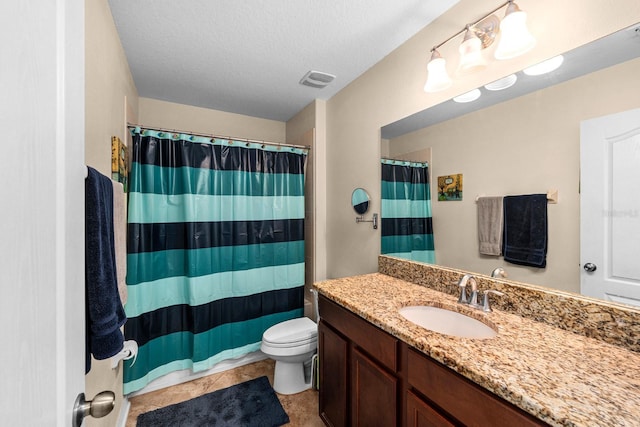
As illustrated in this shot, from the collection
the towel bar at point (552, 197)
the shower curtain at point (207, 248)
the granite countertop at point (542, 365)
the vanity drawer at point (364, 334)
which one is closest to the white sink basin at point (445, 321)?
the granite countertop at point (542, 365)

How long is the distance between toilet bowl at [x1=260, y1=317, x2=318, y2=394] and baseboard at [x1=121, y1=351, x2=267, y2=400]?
1.41 feet

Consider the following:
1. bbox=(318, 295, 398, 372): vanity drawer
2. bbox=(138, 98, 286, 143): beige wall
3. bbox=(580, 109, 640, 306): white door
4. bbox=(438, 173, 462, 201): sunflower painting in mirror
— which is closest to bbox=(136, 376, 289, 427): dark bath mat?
bbox=(318, 295, 398, 372): vanity drawer

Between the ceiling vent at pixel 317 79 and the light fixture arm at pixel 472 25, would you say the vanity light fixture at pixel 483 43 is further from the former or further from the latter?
the ceiling vent at pixel 317 79

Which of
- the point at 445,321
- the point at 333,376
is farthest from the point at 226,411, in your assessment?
the point at 445,321

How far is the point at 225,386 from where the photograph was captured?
2008 millimetres

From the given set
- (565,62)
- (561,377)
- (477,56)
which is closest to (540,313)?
(561,377)

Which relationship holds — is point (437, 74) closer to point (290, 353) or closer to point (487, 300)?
point (487, 300)

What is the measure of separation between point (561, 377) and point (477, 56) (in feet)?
4.08

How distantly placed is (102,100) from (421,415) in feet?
6.12

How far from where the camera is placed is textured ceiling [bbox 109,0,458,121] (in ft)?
4.46

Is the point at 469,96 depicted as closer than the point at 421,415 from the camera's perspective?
No

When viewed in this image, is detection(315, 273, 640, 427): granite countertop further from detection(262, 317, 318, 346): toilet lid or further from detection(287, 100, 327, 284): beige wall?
detection(287, 100, 327, 284): beige wall

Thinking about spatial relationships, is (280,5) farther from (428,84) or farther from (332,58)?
(428,84)

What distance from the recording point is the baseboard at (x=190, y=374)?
77.1 inches
